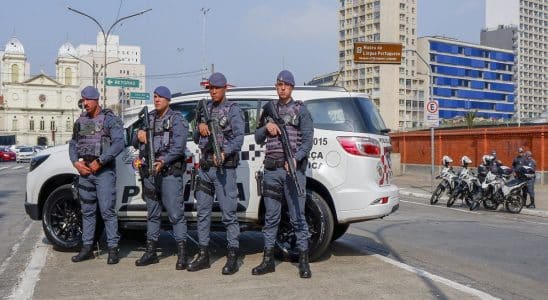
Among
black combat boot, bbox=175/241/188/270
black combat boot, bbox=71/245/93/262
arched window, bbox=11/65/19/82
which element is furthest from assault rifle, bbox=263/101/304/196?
arched window, bbox=11/65/19/82

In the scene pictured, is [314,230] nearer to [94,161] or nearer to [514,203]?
[94,161]

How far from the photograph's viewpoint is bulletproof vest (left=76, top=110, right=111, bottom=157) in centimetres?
→ 647

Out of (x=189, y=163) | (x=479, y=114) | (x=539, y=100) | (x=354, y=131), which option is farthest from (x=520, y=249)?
(x=539, y=100)

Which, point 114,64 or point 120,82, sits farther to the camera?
point 114,64

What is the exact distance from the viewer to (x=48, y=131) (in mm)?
118312

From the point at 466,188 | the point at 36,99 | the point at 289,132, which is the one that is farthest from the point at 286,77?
the point at 36,99

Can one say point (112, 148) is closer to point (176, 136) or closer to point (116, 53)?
point (176, 136)

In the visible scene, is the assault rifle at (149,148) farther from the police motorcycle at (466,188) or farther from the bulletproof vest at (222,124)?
→ the police motorcycle at (466,188)

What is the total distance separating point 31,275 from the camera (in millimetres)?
5879

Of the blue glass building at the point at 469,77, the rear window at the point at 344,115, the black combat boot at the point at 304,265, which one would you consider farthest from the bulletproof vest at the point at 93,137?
the blue glass building at the point at 469,77

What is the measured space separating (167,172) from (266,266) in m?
1.42

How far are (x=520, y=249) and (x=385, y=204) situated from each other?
2.48 m

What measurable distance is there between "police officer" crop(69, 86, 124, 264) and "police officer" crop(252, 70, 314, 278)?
170cm

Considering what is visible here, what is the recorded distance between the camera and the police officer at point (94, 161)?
21.2 ft
